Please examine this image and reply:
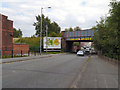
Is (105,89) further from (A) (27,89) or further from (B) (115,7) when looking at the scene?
(B) (115,7)

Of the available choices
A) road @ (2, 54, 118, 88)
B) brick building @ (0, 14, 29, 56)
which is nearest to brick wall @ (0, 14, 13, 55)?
brick building @ (0, 14, 29, 56)

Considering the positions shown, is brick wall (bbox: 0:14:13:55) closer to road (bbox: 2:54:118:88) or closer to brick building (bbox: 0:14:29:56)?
brick building (bbox: 0:14:29:56)

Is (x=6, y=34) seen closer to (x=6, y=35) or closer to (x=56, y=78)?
(x=6, y=35)

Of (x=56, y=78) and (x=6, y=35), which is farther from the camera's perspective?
(x=6, y=35)

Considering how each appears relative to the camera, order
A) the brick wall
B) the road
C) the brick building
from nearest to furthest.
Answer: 1. the road
2. the brick building
3. the brick wall

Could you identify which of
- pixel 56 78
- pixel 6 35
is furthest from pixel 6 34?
pixel 56 78

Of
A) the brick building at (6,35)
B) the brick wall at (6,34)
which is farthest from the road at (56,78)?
the brick wall at (6,34)

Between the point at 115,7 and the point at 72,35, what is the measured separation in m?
42.3

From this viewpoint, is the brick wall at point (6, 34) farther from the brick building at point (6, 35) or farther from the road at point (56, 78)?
the road at point (56, 78)

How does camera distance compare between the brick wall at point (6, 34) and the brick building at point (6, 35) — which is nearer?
the brick building at point (6, 35)

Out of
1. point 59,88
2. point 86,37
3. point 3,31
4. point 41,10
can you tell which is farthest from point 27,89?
point 86,37

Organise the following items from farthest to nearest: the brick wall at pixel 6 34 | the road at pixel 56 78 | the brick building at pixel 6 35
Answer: the brick wall at pixel 6 34 → the brick building at pixel 6 35 → the road at pixel 56 78

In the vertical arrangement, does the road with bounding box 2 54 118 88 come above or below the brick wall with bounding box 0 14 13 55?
below

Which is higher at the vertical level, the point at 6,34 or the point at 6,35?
the point at 6,34
